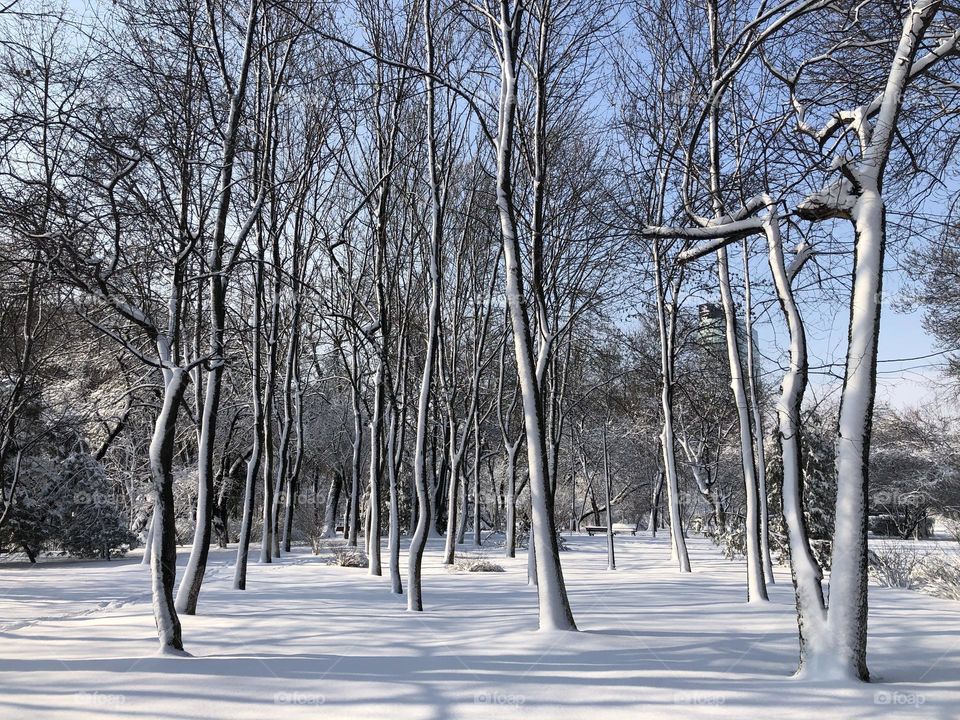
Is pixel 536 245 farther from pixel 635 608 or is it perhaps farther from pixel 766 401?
pixel 766 401

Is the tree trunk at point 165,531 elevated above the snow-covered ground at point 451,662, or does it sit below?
above

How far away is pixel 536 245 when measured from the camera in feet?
26.4

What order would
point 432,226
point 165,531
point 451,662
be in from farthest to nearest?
point 432,226, point 165,531, point 451,662

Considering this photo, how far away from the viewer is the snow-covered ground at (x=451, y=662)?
14.6 ft

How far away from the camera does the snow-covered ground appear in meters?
4.45

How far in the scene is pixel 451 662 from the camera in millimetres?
5566

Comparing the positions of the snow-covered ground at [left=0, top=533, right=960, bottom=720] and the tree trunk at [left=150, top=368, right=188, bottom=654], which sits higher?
the tree trunk at [left=150, top=368, right=188, bottom=654]

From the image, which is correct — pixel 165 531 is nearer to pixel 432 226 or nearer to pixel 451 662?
pixel 451 662

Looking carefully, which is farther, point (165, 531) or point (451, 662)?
point (165, 531)

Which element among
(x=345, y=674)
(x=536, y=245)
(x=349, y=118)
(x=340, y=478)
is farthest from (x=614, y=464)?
(x=345, y=674)

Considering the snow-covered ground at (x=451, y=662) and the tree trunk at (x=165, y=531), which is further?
the tree trunk at (x=165, y=531)

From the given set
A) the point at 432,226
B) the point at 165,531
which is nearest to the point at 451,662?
the point at 165,531

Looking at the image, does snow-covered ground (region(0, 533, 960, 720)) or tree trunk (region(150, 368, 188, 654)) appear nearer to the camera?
snow-covered ground (region(0, 533, 960, 720))

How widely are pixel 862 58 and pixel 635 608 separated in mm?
Result: 6885
